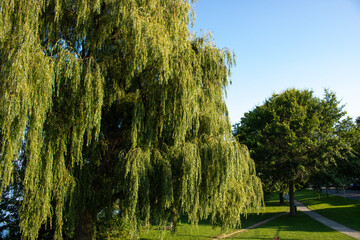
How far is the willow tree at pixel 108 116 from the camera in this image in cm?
644

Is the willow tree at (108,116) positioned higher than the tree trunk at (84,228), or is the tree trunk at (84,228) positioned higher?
the willow tree at (108,116)

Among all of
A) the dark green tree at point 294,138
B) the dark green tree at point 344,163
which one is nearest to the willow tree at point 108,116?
the dark green tree at point 294,138

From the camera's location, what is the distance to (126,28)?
8.11m

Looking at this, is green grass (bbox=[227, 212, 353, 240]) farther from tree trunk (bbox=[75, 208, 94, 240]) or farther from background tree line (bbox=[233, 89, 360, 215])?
tree trunk (bbox=[75, 208, 94, 240])

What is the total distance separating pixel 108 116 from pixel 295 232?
14.1m

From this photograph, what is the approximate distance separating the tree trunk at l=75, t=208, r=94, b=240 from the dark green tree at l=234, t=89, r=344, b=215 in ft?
44.9

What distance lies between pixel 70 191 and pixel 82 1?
5.58 meters

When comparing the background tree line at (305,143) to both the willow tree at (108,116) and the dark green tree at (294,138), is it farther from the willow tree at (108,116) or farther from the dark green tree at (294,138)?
the willow tree at (108,116)

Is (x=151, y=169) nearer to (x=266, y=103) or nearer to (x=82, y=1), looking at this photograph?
(x=82, y=1)

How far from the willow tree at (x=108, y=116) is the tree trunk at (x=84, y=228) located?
0.11 feet

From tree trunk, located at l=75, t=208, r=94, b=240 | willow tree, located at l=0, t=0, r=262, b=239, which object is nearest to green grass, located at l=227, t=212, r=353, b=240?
willow tree, located at l=0, t=0, r=262, b=239

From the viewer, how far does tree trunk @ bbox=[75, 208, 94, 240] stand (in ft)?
28.9

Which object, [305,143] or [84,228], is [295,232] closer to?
[305,143]

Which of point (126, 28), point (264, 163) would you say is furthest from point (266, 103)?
point (126, 28)
